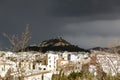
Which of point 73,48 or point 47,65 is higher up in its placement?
point 73,48

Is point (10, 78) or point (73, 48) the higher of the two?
point (73, 48)

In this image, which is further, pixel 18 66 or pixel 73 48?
pixel 73 48

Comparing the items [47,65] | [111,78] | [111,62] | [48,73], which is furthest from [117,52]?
[47,65]

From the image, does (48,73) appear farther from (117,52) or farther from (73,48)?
(73,48)

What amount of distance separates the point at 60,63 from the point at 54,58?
14.5 ft

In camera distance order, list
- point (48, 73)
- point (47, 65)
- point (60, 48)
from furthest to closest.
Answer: point (60, 48)
point (47, 65)
point (48, 73)

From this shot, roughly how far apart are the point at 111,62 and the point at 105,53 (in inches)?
40.0

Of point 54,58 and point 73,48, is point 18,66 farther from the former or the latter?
point 73,48

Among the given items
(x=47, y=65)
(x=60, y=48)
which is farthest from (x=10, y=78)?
(x=60, y=48)

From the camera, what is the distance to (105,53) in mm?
16156

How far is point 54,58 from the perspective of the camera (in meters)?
95.1

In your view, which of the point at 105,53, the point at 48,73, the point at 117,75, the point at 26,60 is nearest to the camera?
the point at 26,60

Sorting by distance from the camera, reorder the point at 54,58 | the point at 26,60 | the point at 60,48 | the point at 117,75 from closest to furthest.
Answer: the point at 26,60 → the point at 117,75 → the point at 54,58 → the point at 60,48

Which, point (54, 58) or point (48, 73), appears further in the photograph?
point (54, 58)
